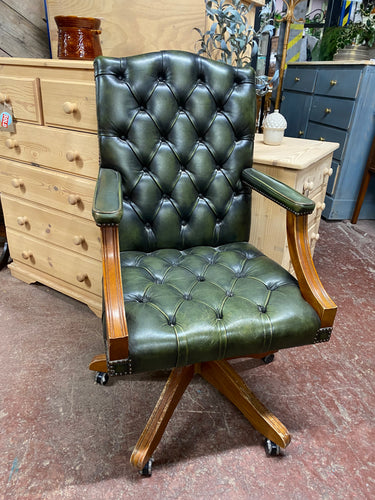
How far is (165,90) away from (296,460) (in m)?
1.29

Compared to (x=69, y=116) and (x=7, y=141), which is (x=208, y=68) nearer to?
(x=69, y=116)

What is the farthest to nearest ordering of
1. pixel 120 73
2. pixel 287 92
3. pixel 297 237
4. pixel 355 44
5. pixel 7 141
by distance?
1. pixel 287 92
2. pixel 355 44
3. pixel 7 141
4. pixel 120 73
5. pixel 297 237

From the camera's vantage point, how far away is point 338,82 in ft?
9.12

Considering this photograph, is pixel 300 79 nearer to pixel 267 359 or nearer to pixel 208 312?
pixel 267 359

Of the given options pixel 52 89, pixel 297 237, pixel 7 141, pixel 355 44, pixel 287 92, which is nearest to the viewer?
pixel 297 237

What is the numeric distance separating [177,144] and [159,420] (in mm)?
919

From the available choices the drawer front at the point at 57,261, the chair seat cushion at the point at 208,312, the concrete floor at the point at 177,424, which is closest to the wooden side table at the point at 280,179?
the chair seat cushion at the point at 208,312

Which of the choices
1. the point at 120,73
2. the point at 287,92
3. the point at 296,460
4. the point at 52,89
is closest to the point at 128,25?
the point at 52,89

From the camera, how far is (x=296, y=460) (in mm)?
1146

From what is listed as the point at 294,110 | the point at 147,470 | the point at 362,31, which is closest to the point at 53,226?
the point at 147,470

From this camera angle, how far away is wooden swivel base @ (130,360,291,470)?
109 cm

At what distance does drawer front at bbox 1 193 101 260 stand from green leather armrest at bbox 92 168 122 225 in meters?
0.50

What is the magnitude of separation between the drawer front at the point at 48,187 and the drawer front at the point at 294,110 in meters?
2.37

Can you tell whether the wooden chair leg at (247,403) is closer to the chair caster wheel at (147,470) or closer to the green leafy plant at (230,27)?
the chair caster wheel at (147,470)
